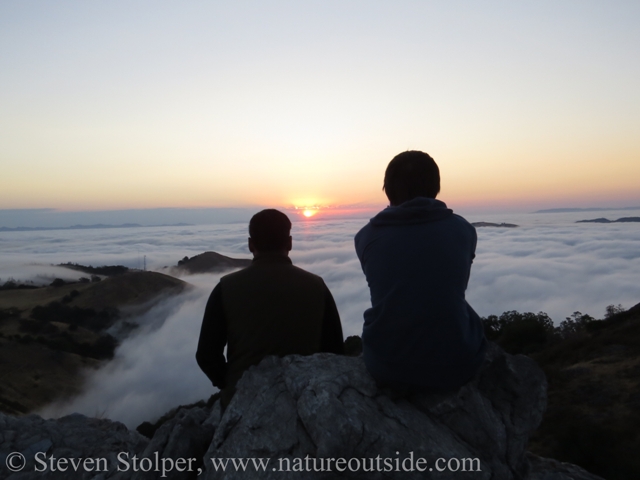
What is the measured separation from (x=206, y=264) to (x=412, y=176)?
99.4m

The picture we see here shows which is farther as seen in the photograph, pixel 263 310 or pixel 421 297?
pixel 263 310

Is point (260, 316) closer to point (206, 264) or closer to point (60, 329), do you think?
point (60, 329)

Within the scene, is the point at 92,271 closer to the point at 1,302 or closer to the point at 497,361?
the point at 1,302

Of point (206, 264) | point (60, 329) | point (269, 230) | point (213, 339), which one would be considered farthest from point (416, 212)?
point (206, 264)

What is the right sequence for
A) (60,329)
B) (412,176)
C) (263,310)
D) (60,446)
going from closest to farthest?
1. (412,176)
2. (263,310)
3. (60,446)
4. (60,329)

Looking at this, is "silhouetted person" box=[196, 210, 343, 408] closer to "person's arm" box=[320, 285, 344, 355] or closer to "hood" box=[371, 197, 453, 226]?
"person's arm" box=[320, 285, 344, 355]

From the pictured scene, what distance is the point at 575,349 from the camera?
56.2ft

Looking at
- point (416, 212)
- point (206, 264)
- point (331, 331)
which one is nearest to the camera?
point (416, 212)

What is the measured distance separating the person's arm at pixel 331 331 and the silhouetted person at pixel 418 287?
26.8 inches

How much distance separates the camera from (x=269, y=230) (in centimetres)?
353

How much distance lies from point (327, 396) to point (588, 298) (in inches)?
2633

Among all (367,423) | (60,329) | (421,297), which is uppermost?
(421,297)

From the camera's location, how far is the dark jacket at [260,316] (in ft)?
11.1

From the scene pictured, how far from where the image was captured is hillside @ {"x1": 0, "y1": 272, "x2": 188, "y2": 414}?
3011cm
